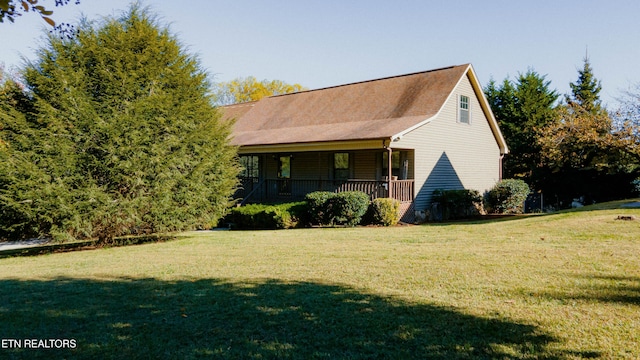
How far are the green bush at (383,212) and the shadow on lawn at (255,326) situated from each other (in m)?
10.4

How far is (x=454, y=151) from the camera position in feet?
72.7

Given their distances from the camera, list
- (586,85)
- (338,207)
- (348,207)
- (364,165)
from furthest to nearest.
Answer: (586,85)
(364,165)
(338,207)
(348,207)

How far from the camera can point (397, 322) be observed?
5.12 meters

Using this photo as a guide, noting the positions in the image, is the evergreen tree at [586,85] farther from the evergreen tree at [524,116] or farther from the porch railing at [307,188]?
the porch railing at [307,188]

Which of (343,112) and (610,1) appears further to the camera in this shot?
(343,112)

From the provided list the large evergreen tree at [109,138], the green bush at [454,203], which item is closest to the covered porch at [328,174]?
the green bush at [454,203]

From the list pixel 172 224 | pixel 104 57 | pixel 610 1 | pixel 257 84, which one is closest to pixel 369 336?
pixel 172 224

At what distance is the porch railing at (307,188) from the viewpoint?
61.2 feet

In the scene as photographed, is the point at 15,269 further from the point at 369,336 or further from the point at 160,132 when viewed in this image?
the point at 369,336

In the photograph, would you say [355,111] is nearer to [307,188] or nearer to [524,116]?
[307,188]

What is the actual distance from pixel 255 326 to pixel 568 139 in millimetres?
23714

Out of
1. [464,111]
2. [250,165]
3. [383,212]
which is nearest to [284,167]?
[250,165]

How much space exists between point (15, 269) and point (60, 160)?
117 inches

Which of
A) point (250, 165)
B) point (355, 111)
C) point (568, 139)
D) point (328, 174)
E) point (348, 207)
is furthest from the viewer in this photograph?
point (250, 165)
